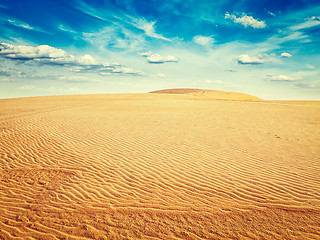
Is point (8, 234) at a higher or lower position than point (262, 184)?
lower

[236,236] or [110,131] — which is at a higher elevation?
[110,131]

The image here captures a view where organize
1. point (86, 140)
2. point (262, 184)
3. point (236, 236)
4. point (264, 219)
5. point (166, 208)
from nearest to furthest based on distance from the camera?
point (236, 236), point (264, 219), point (166, 208), point (262, 184), point (86, 140)

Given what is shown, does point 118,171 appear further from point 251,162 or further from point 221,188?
point 251,162

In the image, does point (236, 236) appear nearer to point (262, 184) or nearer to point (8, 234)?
point (262, 184)

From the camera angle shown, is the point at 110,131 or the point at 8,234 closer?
the point at 8,234

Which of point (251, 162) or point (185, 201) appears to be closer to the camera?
point (185, 201)

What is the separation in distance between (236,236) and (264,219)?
945 mm

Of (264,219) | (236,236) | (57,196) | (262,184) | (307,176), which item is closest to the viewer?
(236,236)

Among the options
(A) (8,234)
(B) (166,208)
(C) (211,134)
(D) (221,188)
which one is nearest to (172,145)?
(C) (211,134)

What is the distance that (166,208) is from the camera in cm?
483

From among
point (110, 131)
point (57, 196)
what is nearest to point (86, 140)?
point (110, 131)

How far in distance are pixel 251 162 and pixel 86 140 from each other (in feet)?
26.8

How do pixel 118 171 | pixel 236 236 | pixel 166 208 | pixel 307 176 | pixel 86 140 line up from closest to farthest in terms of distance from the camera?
1. pixel 236 236
2. pixel 166 208
3. pixel 307 176
4. pixel 118 171
5. pixel 86 140

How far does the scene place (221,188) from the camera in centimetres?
571
